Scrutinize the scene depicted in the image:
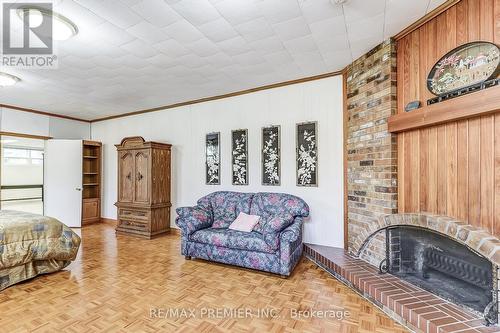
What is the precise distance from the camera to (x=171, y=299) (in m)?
2.45

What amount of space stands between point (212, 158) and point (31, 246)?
8.80ft

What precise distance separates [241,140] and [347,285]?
102 inches

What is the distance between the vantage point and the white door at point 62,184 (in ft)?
18.6

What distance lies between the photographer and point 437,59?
2264mm

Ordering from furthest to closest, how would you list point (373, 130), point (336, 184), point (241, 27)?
point (336, 184) < point (373, 130) < point (241, 27)

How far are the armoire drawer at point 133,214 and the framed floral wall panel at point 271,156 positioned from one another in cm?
228

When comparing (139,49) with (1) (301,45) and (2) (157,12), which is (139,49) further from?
(1) (301,45)

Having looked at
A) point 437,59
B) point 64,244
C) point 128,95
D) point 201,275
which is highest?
point 128,95

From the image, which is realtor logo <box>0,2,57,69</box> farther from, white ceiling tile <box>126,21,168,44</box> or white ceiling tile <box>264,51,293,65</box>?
white ceiling tile <box>264,51,293,65</box>

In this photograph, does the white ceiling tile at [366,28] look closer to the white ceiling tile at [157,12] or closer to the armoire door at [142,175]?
the white ceiling tile at [157,12]

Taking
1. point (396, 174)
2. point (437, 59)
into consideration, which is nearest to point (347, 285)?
point (396, 174)

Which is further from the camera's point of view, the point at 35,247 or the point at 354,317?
the point at 35,247

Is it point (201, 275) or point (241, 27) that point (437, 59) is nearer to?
point (241, 27)

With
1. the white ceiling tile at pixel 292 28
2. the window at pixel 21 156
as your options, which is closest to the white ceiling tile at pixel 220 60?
the white ceiling tile at pixel 292 28
